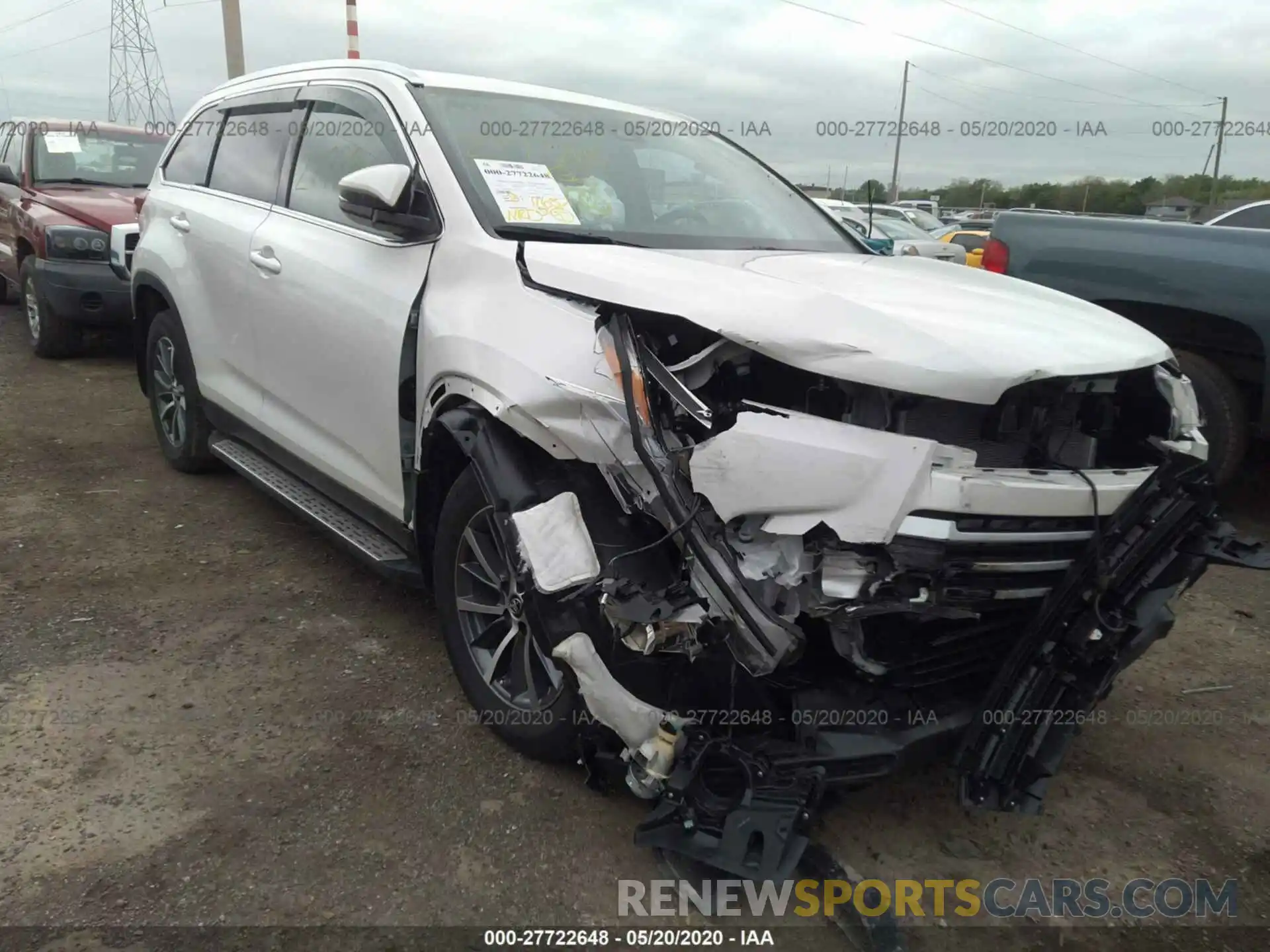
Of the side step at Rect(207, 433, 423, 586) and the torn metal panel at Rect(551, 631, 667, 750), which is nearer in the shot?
the torn metal panel at Rect(551, 631, 667, 750)

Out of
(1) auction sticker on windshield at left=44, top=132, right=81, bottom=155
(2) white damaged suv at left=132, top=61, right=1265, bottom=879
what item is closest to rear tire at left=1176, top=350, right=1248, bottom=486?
(2) white damaged suv at left=132, top=61, right=1265, bottom=879

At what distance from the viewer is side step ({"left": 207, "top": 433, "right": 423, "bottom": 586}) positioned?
3.10 m

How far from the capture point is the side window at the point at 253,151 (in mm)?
3857

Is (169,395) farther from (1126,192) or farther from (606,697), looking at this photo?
(1126,192)

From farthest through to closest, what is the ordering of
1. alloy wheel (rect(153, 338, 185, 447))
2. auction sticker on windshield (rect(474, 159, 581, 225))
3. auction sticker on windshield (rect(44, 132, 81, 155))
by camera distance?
auction sticker on windshield (rect(44, 132, 81, 155))
alloy wheel (rect(153, 338, 185, 447))
auction sticker on windshield (rect(474, 159, 581, 225))

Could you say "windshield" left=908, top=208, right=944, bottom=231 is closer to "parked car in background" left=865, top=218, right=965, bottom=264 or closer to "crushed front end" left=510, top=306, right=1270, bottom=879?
"parked car in background" left=865, top=218, right=965, bottom=264

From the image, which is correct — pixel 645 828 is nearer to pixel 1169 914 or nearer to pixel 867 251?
pixel 1169 914

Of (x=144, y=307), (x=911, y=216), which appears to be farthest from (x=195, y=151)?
(x=911, y=216)

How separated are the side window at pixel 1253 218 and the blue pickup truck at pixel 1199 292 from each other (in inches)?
130

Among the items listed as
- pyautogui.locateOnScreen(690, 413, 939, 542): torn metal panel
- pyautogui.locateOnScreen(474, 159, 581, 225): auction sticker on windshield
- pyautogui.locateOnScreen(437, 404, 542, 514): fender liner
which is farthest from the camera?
pyautogui.locateOnScreen(474, 159, 581, 225): auction sticker on windshield

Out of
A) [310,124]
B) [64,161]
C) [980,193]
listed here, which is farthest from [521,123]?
[980,193]

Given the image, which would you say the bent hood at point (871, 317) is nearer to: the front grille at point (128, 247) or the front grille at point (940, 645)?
the front grille at point (940, 645)

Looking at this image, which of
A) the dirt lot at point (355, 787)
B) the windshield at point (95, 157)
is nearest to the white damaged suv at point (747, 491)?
the dirt lot at point (355, 787)

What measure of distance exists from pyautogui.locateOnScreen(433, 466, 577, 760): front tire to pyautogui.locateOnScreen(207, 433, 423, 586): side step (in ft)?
0.80
